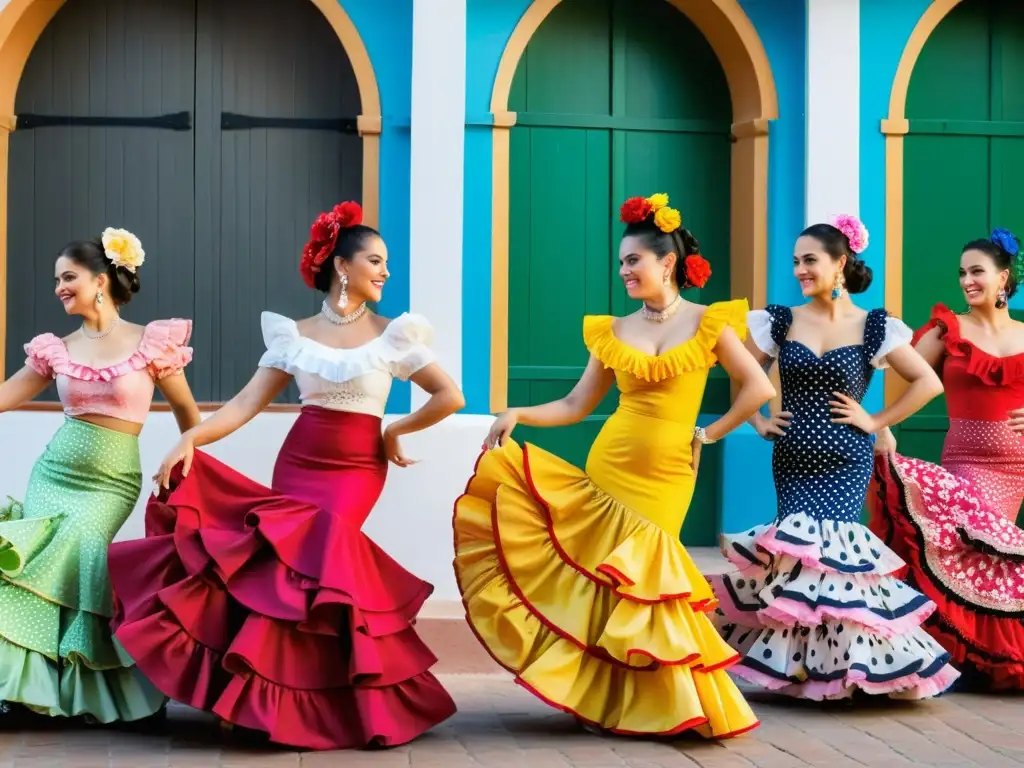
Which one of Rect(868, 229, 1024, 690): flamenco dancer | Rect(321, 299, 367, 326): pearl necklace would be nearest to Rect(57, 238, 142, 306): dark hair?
Rect(321, 299, 367, 326): pearl necklace

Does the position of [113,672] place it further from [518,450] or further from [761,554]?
[761,554]

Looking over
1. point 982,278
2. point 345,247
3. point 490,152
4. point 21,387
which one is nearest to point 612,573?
point 345,247

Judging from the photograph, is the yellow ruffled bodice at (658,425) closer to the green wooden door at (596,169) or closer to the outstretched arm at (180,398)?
the outstretched arm at (180,398)

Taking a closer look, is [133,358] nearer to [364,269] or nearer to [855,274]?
[364,269]

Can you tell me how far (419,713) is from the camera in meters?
5.06

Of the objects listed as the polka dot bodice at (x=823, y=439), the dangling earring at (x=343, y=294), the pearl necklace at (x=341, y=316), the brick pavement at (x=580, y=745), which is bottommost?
the brick pavement at (x=580, y=745)

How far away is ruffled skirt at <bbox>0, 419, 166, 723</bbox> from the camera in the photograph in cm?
499

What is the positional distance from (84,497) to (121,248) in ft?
3.00

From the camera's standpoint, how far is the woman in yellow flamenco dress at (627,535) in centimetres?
502

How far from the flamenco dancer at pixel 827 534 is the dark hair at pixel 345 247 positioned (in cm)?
173

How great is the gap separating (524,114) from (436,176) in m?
0.92

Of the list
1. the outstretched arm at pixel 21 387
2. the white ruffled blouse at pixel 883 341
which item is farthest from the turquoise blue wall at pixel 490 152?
the outstretched arm at pixel 21 387

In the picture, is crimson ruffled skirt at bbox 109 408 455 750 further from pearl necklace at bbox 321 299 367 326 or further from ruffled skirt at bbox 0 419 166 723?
pearl necklace at bbox 321 299 367 326

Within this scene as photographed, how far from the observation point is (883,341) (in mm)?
5922
